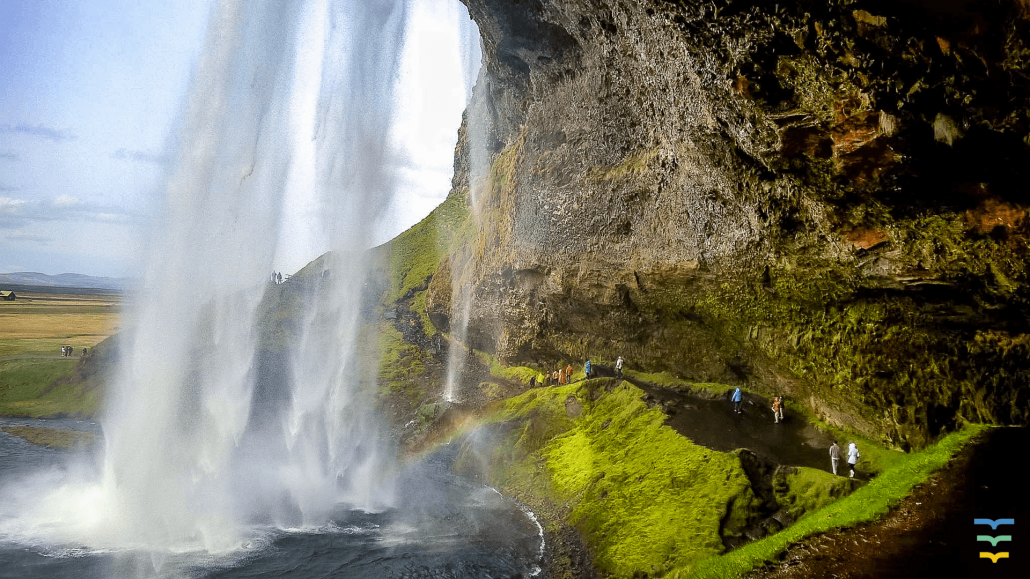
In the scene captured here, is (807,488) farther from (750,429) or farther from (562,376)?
(562,376)

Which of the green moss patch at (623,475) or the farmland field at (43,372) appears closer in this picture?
the green moss patch at (623,475)

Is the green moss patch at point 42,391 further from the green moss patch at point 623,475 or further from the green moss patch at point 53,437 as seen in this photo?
the green moss patch at point 623,475

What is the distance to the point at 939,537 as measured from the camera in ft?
37.1

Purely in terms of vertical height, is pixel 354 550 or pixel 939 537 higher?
pixel 939 537

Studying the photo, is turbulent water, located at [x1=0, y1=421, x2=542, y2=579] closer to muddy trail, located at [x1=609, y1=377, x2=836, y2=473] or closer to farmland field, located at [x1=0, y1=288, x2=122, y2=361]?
muddy trail, located at [x1=609, y1=377, x2=836, y2=473]

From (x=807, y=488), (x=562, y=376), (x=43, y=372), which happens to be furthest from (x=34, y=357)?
(x=807, y=488)

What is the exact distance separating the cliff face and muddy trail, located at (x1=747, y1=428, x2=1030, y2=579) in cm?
373

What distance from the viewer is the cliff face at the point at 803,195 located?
1264 centimetres

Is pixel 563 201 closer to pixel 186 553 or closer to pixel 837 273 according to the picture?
pixel 837 273

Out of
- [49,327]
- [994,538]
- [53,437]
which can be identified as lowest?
[53,437]

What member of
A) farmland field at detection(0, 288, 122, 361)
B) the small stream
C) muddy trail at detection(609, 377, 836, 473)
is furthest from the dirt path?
the small stream

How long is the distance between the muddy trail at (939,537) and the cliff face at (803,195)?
3.73 metres

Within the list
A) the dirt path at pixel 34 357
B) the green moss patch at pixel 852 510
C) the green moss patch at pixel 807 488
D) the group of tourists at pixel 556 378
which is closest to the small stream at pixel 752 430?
the green moss patch at pixel 807 488

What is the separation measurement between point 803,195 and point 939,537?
425 inches
